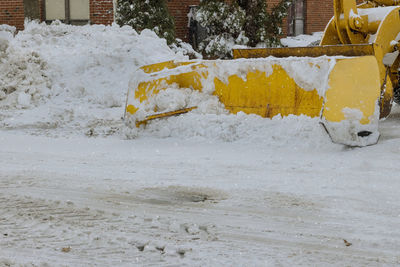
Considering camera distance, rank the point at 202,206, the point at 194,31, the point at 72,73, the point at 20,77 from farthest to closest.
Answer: the point at 194,31 < the point at 72,73 < the point at 20,77 < the point at 202,206

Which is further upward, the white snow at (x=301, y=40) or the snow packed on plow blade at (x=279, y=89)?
the white snow at (x=301, y=40)

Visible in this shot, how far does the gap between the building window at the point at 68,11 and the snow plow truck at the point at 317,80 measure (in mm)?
9291

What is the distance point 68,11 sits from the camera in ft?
49.8

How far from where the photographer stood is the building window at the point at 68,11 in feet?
49.6

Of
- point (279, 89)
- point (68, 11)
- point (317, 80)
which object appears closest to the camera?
point (317, 80)

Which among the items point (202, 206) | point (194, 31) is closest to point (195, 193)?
Result: point (202, 206)

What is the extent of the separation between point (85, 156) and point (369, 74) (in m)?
2.88

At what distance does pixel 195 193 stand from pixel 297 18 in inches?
643

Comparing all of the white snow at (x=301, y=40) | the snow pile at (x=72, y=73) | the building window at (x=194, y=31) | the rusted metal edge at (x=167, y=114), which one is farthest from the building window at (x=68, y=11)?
the rusted metal edge at (x=167, y=114)

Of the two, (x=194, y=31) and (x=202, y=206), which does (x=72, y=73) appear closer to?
(x=202, y=206)

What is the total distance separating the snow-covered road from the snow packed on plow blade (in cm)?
35

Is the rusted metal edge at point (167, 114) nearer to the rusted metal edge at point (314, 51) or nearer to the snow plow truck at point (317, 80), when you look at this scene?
the snow plow truck at point (317, 80)

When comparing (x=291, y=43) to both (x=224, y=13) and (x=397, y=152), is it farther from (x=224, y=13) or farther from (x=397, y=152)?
(x=397, y=152)

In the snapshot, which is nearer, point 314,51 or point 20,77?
point 314,51
